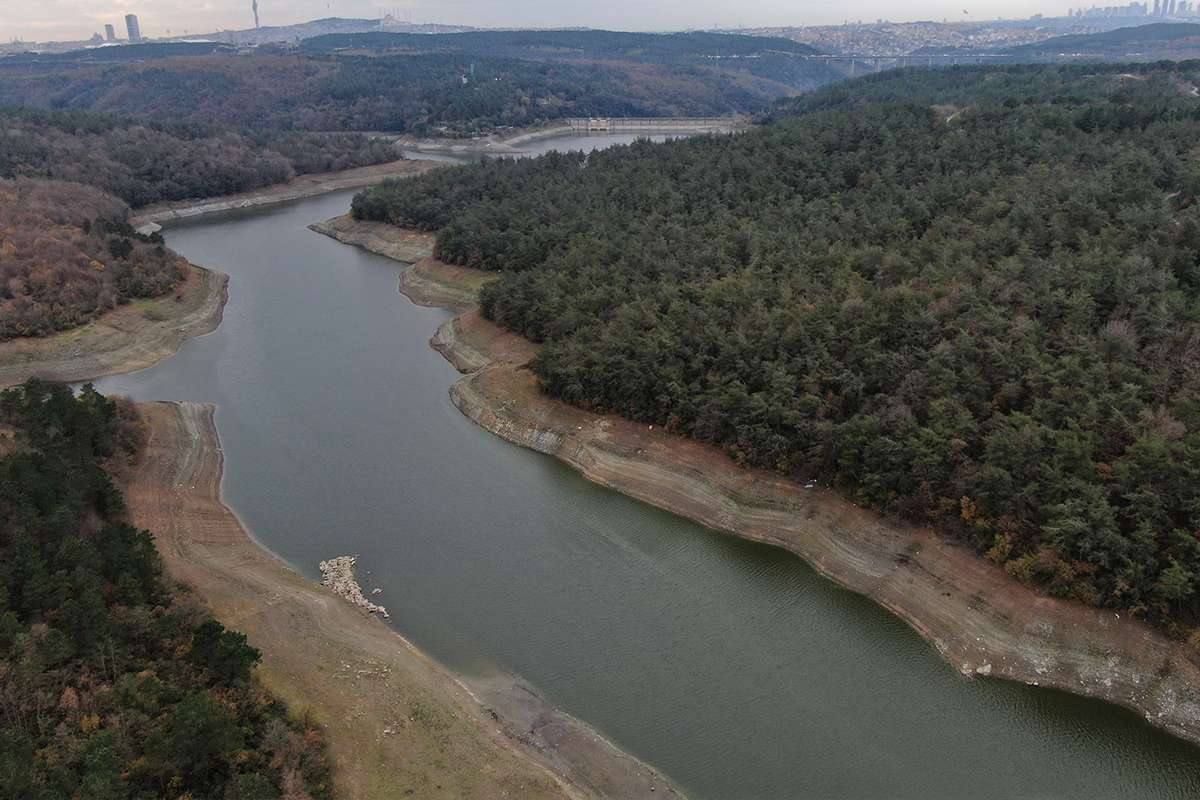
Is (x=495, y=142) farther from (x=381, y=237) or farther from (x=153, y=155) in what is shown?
(x=381, y=237)

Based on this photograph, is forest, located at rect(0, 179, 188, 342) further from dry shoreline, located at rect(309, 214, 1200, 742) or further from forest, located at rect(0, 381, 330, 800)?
dry shoreline, located at rect(309, 214, 1200, 742)

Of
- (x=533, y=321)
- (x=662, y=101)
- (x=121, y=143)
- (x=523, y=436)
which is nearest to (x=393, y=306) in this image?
(x=533, y=321)

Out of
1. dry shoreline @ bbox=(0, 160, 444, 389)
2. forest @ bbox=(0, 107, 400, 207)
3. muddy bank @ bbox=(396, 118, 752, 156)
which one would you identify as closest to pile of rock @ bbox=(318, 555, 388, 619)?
dry shoreline @ bbox=(0, 160, 444, 389)

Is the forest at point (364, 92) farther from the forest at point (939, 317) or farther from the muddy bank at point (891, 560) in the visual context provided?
the muddy bank at point (891, 560)

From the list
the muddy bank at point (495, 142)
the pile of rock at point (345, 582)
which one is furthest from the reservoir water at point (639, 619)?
the muddy bank at point (495, 142)

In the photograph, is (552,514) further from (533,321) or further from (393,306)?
(393,306)
